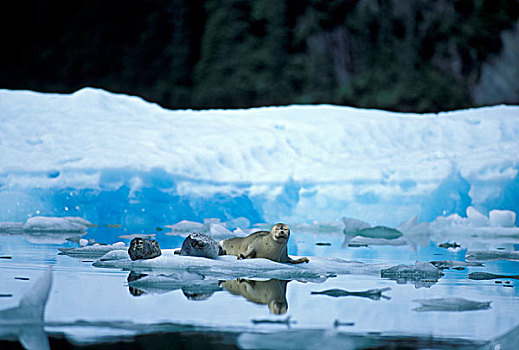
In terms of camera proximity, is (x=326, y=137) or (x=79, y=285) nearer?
(x=79, y=285)

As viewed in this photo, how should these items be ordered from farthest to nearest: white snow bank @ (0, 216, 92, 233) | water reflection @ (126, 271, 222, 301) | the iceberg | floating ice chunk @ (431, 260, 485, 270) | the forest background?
1. the forest background
2. white snow bank @ (0, 216, 92, 233)
3. the iceberg
4. floating ice chunk @ (431, 260, 485, 270)
5. water reflection @ (126, 271, 222, 301)

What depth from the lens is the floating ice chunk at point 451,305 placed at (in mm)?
2596

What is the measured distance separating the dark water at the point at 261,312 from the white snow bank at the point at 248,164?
4.22 meters

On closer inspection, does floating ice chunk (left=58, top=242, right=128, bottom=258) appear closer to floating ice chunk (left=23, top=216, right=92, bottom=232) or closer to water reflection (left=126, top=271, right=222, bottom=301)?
water reflection (left=126, top=271, right=222, bottom=301)

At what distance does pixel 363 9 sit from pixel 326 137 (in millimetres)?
3036

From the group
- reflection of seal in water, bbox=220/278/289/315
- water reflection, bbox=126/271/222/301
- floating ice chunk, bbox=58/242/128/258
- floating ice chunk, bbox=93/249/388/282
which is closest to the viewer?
reflection of seal in water, bbox=220/278/289/315

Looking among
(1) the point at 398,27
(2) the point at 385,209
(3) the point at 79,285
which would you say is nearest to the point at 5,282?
(3) the point at 79,285

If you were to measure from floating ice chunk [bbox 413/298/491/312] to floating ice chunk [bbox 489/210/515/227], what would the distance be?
5.68m

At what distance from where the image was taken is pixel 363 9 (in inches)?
438

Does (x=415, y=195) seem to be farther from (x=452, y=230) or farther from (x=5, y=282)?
(x=5, y=282)

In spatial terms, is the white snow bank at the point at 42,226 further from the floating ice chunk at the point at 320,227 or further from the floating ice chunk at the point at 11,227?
the floating ice chunk at the point at 320,227

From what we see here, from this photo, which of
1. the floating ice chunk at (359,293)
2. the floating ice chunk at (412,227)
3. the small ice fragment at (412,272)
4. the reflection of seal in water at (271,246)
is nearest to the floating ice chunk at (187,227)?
the floating ice chunk at (412,227)

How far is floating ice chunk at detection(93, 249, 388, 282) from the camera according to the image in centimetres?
357

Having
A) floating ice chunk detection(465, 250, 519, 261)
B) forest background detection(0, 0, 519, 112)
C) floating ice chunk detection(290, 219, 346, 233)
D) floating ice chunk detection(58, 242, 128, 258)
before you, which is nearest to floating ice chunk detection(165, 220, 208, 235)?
floating ice chunk detection(290, 219, 346, 233)
